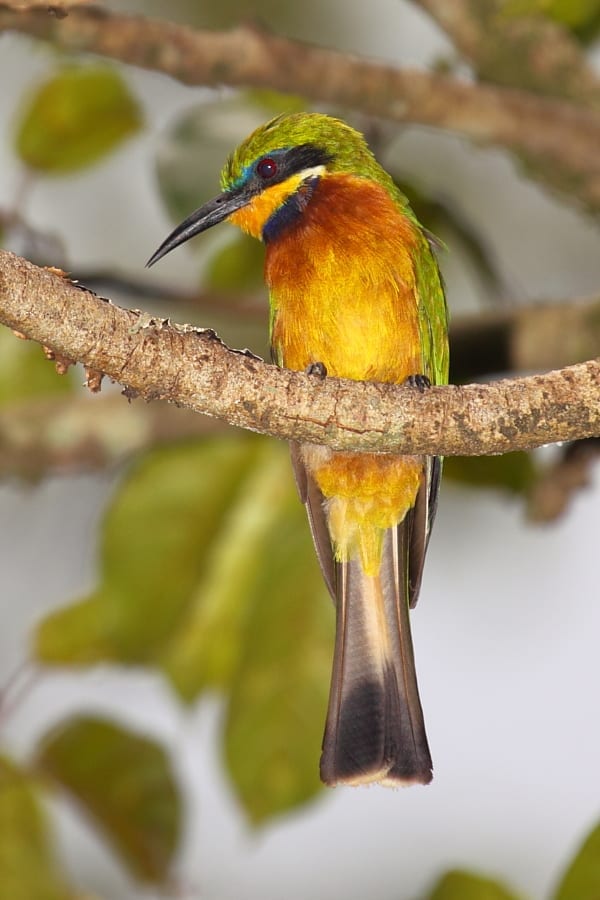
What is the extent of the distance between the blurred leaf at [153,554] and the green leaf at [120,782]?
23cm

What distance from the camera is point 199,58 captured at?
3.47 meters

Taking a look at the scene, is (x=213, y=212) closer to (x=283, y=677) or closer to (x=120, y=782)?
(x=283, y=677)

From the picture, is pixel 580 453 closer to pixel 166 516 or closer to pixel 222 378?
pixel 166 516

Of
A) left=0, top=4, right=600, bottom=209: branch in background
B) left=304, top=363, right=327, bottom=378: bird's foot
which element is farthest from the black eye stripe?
left=304, top=363, right=327, bottom=378: bird's foot

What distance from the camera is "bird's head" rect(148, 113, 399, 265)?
11.1 ft

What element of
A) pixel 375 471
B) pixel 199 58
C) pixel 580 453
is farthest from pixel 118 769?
pixel 199 58

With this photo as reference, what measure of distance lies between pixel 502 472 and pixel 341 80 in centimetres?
126

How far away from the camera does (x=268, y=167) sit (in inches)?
134

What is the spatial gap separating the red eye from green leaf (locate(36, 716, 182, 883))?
1.54m

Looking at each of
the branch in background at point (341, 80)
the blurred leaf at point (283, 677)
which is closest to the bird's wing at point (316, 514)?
the blurred leaf at point (283, 677)

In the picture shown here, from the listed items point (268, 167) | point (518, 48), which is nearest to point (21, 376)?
point (268, 167)

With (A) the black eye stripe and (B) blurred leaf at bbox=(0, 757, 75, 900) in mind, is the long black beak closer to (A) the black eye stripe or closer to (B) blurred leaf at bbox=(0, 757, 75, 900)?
(A) the black eye stripe

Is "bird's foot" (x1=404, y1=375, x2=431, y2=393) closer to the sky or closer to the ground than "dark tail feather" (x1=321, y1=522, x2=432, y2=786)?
closer to the sky

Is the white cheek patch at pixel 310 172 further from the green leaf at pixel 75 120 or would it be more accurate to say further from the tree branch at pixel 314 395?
the tree branch at pixel 314 395
